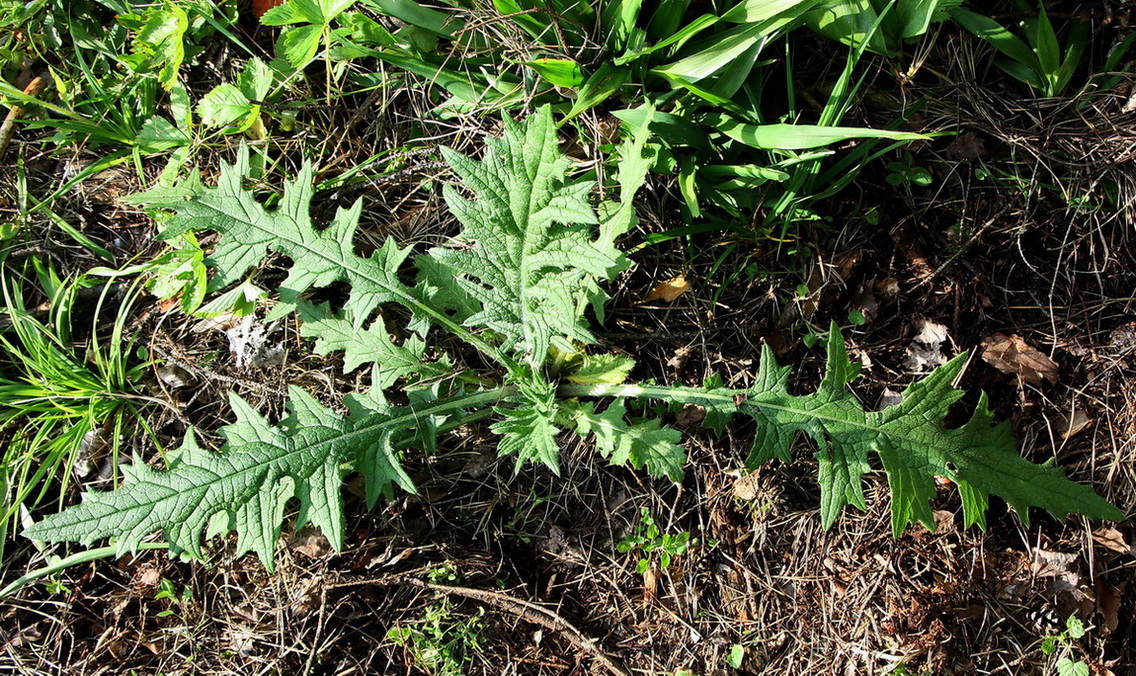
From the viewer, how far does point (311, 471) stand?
6.49 ft

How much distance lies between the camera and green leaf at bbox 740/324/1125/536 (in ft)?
6.53

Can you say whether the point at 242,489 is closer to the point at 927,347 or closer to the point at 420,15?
the point at 420,15

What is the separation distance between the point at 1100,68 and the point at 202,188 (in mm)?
2703

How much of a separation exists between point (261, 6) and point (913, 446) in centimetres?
238

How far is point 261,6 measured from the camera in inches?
96.4

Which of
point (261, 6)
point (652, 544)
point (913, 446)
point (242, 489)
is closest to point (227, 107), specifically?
point (261, 6)

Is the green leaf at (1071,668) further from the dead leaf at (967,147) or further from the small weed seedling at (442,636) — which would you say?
the small weed seedling at (442,636)

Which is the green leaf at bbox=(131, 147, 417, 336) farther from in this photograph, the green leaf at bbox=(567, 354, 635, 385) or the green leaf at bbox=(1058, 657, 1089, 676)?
the green leaf at bbox=(1058, 657, 1089, 676)

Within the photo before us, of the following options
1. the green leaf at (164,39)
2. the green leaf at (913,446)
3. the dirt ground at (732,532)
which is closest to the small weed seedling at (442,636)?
the dirt ground at (732,532)

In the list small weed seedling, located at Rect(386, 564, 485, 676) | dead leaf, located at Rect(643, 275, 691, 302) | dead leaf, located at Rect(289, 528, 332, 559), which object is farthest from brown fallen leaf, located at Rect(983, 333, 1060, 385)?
dead leaf, located at Rect(289, 528, 332, 559)

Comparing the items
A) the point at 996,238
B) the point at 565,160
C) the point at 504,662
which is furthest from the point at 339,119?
the point at 996,238

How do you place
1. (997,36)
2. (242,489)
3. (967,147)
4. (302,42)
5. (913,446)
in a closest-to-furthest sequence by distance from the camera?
(242,489) < (913,446) < (302,42) < (997,36) < (967,147)

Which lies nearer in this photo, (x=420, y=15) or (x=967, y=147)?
(x=420, y=15)

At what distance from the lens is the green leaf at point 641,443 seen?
1.98 m
